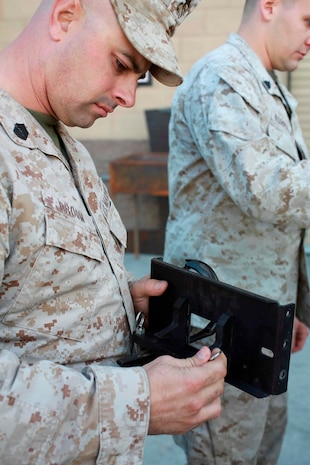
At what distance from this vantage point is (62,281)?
1213 millimetres

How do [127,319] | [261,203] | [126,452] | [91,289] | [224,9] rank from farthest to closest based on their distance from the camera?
1. [224,9]
2. [261,203]
3. [127,319]
4. [91,289]
5. [126,452]

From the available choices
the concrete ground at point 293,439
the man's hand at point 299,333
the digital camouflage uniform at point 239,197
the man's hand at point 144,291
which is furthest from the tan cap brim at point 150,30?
the concrete ground at point 293,439

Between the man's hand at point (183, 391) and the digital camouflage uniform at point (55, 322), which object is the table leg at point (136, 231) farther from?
the man's hand at point (183, 391)

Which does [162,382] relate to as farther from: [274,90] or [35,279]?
[274,90]

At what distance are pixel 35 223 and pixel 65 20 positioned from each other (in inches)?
15.7

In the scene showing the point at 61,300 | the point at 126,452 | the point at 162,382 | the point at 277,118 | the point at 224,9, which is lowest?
the point at 126,452

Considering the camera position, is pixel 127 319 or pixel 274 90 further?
pixel 274 90

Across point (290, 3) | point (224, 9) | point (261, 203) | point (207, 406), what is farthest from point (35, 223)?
point (224, 9)

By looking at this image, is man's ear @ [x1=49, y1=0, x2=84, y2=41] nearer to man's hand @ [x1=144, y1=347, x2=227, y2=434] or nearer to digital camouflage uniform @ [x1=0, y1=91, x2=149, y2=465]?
digital camouflage uniform @ [x1=0, y1=91, x2=149, y2=465]

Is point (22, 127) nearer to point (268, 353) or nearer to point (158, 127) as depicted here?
point (268, 353)

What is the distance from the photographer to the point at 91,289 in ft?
4.23

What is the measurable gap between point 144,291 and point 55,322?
329 mm

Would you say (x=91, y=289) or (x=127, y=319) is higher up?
(x=91, y=289)

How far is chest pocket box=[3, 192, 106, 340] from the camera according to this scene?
1162 mm
